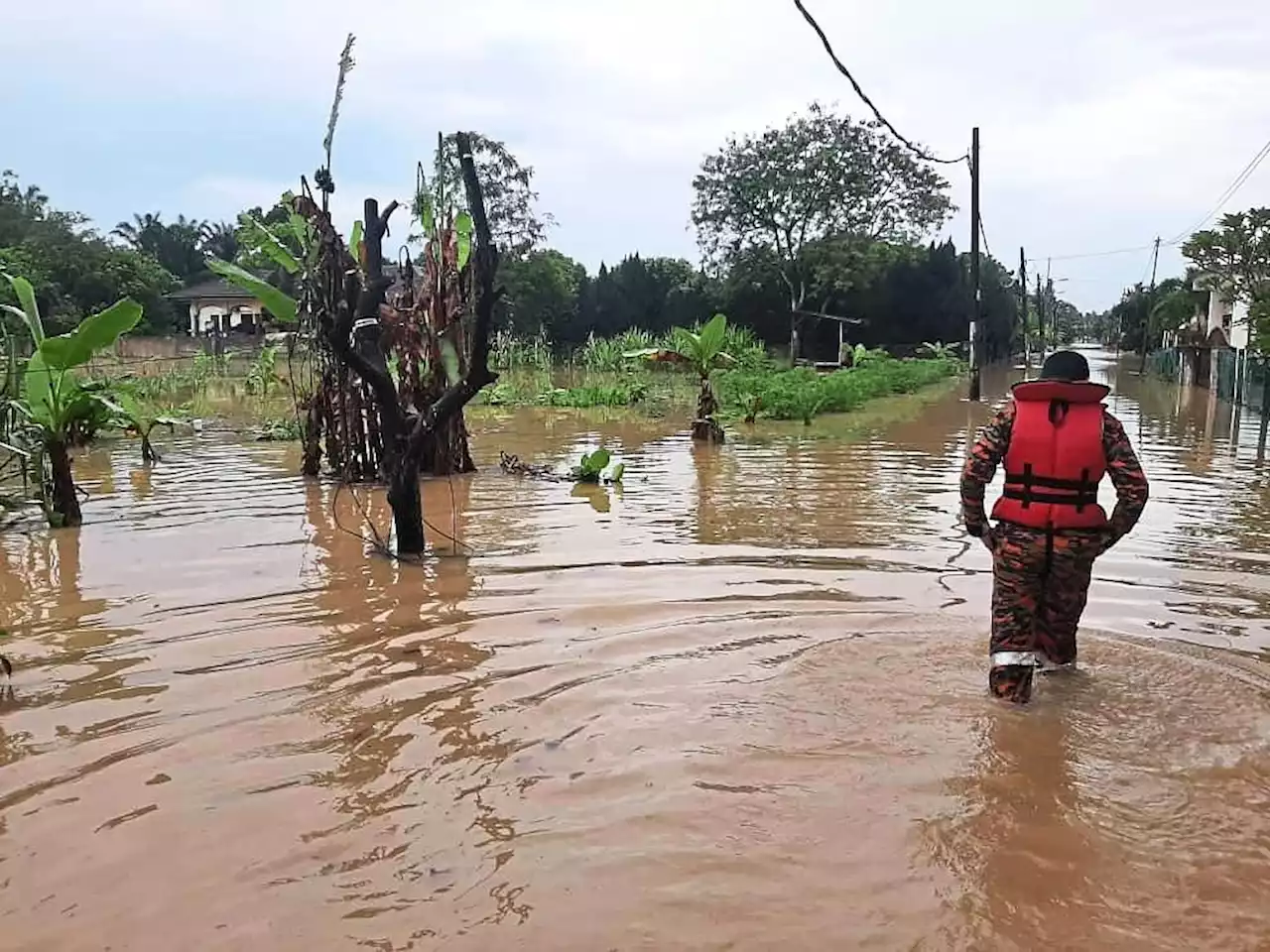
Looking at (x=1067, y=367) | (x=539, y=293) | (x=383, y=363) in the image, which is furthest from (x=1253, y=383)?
(x=539, y=293)

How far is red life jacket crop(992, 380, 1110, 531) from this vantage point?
16.1 feet

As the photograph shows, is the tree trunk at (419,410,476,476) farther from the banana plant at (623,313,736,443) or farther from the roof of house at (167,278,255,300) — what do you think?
the roof of house at (167,278,255,300)

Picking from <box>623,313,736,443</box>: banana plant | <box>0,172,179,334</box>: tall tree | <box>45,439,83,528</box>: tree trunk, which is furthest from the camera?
<box>0,172,179,334</box>: tall tree

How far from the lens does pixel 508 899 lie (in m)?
3.27

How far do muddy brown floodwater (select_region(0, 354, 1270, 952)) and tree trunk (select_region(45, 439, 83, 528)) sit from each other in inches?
36.9

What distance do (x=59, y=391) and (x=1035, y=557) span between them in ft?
25.6

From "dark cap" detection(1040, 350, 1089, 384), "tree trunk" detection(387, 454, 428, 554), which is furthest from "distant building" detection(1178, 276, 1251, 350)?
"dark cap" detection(1040, 350, 1089, 384)

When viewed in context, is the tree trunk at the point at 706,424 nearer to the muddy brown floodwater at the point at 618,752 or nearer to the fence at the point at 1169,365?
the muddy brown floodwater at the point at 618,752

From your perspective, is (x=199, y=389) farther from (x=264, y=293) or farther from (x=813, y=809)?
(x=813, y=809)

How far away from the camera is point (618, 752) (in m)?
4.39

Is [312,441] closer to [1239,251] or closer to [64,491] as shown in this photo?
[64,491]

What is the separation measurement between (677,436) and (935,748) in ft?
46.1

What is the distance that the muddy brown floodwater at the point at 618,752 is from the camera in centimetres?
322

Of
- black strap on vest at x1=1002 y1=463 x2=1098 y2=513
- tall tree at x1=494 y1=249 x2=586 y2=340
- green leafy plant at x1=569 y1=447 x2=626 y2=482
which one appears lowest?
green leafy plant at x1=569 y1=447 x2=626 y2=482
